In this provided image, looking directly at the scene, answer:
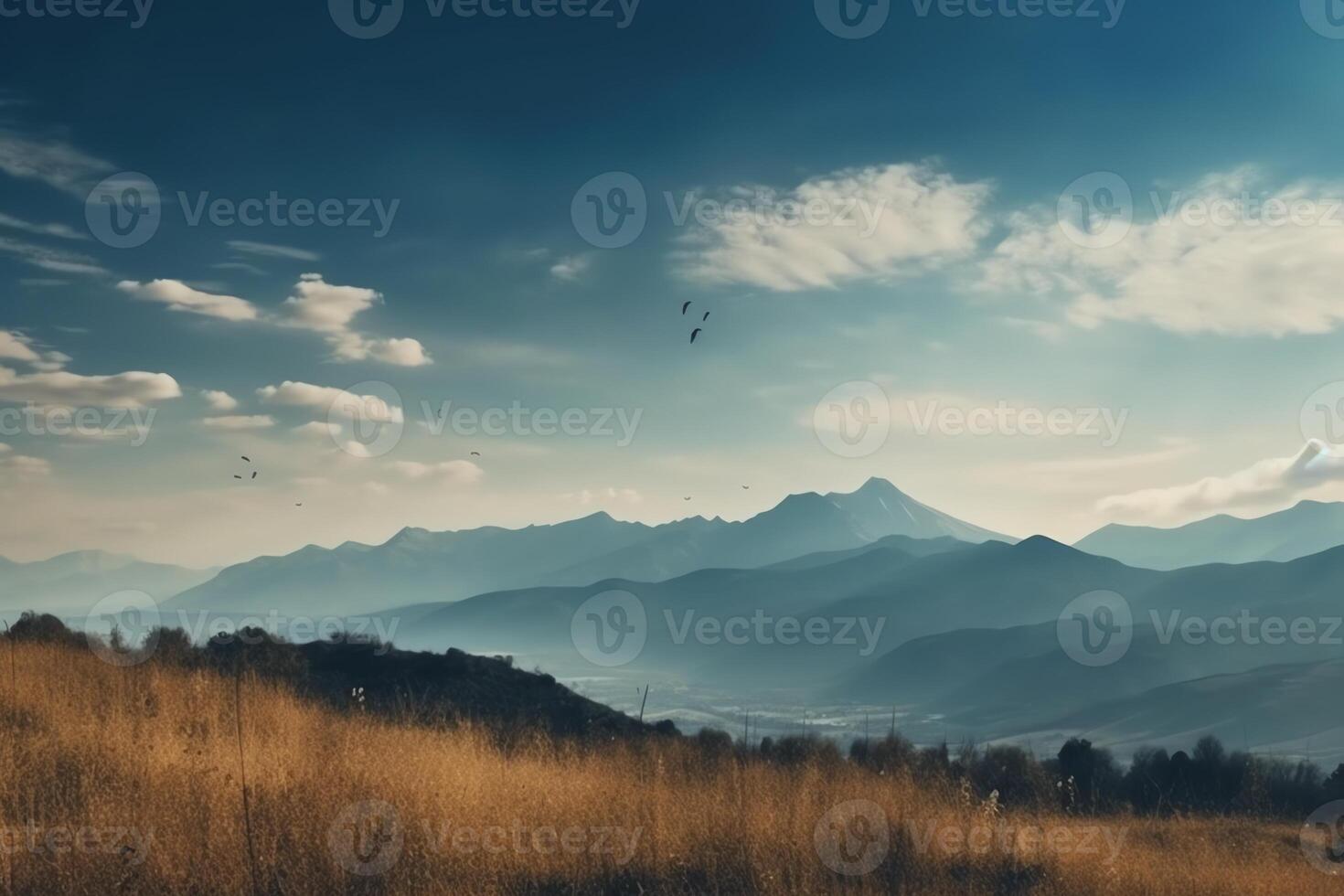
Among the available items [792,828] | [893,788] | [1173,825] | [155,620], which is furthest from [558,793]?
[155,620]

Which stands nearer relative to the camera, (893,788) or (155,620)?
(893,788)

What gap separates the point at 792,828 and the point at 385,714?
10575 mm

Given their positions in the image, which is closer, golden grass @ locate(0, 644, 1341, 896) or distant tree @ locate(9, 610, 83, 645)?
golden grass @ locate(0, 644, 1341, 896)

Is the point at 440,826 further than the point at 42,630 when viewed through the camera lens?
Answer: No

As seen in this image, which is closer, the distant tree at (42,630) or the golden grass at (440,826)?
the golden grass at (440,826)

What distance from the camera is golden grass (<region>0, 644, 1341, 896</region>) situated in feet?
24.8

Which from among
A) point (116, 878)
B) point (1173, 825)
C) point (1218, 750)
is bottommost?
point (1218, 750)

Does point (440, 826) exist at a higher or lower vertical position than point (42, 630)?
lower

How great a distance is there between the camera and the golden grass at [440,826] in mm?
7562

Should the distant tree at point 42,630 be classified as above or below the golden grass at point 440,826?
above

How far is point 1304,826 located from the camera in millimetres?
16391

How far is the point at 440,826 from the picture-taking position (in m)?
8.50

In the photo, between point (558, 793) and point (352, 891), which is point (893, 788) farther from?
point (352, 891)

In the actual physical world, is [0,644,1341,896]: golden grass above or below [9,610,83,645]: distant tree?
below
